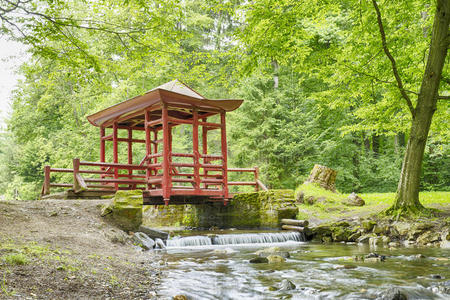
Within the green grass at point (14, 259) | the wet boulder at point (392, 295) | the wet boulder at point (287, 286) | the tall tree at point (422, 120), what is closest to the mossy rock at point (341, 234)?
the tall tree at point (422, 120)

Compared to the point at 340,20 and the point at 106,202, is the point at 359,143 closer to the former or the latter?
the point at 340,20

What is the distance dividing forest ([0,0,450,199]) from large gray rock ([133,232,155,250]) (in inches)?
139

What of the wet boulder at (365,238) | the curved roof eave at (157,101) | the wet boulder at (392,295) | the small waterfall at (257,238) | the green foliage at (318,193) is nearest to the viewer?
the wet boulder at (392,295)

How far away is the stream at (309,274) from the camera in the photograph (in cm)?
467

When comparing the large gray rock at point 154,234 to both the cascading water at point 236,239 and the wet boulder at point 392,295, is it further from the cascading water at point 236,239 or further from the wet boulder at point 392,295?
the wet boulder at point 392,295

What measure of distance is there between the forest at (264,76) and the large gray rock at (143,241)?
3.53 metres

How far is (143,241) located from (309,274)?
4408mm

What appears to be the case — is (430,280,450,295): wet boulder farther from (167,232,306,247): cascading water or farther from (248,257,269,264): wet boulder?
(167,232,306,247): cascading water

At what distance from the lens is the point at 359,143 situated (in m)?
23.4

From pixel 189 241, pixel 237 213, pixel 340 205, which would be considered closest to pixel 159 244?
pixel 189 241

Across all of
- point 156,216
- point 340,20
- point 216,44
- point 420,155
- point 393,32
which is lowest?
point 156,216

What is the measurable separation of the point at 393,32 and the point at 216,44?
16063 millimetres

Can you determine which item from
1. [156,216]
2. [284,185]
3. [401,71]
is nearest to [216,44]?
[284,185]

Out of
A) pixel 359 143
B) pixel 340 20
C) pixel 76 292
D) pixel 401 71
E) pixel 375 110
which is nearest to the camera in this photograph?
pixel 76 292
